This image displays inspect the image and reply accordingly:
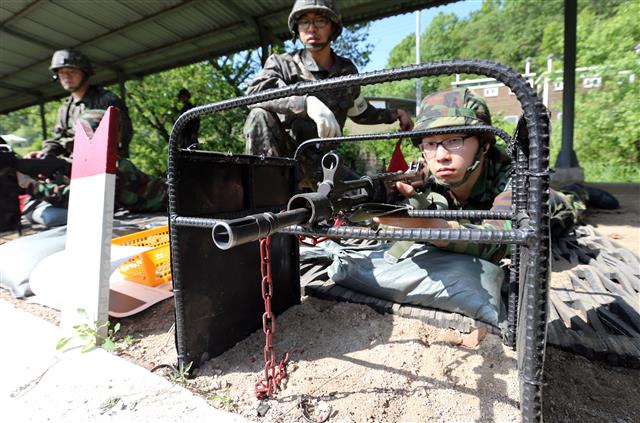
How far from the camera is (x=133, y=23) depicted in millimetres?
6625

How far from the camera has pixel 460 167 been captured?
1.90 meters

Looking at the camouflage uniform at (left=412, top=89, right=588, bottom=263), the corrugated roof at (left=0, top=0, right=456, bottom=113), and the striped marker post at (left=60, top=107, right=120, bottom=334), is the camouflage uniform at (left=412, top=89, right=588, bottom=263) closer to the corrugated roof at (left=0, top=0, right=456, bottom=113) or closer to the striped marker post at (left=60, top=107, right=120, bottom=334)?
the striped marker post at (left=60, top=107, right=120, bottom=334)

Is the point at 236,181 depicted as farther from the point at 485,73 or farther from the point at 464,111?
the point at 464,111

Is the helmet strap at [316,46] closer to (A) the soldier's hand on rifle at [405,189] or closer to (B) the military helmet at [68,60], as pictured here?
(A) the soldier's hand on rifle at [405,189]

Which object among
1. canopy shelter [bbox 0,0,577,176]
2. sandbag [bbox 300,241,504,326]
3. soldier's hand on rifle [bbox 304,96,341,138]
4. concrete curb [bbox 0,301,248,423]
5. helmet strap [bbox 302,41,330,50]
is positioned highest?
canopy shelter [bbox 0,0,577,176]

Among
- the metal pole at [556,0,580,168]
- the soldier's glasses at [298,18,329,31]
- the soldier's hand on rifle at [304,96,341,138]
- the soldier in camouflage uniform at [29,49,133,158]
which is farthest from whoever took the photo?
the metal pole at [556,0,580,168]

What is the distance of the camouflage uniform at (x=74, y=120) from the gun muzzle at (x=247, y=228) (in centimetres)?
476

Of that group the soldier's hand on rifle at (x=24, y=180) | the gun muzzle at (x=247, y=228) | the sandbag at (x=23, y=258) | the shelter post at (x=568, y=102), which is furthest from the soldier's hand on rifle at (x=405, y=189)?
the shelter post at (x=568, y=102)

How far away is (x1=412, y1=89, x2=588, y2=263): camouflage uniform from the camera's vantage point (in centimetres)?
183

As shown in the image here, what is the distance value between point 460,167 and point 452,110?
1.11ft

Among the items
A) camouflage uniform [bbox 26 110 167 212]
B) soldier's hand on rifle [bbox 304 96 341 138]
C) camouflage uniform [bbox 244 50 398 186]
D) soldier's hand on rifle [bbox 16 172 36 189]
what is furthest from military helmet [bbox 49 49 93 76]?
soldier's hand on rifle [bbox 304 96 341 138]

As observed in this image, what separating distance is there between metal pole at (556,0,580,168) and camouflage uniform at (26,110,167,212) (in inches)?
324

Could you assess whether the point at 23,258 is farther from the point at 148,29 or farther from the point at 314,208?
the point at 148,29

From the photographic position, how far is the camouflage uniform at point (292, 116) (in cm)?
287
